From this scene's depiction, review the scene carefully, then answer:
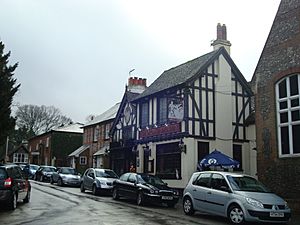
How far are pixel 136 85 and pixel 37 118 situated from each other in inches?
1622

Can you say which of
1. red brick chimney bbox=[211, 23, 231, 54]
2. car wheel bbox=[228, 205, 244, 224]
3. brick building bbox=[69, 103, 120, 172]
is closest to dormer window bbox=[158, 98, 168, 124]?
red brick chimney bbox=[211, 23, 231, 54]

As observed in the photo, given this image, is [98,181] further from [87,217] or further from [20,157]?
[20,157]

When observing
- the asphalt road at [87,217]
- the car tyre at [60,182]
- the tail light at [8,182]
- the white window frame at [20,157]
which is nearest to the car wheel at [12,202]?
the asphalt road at [87,217]

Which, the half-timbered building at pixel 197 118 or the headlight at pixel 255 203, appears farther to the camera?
the half-timbered building at pixel 197 118

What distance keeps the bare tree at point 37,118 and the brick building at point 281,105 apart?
56.0 meters

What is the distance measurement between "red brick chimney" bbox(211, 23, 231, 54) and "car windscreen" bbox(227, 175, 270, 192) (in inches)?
534

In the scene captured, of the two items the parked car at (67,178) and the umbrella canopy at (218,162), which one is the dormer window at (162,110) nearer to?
the umbrella canopy at (218,162)

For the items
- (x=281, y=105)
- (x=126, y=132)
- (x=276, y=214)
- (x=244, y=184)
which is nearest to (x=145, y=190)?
(x=244, y=184)

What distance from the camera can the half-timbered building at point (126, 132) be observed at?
2890 centimetres

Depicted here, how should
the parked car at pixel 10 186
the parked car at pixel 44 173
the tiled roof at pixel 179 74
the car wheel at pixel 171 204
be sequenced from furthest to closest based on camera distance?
1. the parked car at pixel 44 173
2. the tiled roof at pixel 179 74
3. the car wheel at pixel 171 204
4. the parked car at pixel 10 186

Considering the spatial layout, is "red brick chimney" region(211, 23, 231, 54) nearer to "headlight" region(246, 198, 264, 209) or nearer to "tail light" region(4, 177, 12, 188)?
"headlight" region(246, 198, 264, 209)

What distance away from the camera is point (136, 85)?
1261 inches

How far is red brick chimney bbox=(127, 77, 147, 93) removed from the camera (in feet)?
104

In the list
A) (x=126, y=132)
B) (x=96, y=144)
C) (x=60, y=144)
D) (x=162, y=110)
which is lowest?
(x=96, y=144)
